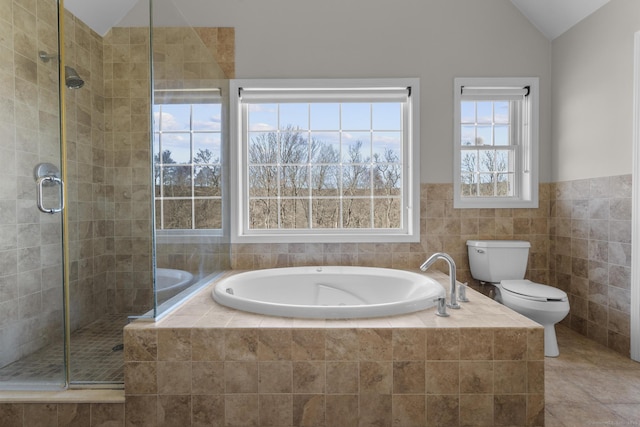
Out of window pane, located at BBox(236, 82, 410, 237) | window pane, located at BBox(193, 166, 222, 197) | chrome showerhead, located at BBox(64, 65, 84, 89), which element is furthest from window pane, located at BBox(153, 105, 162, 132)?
window pane, located at BBox(236, 82, 410, 237)

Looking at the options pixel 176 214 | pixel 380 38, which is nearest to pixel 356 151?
pixel 380 38

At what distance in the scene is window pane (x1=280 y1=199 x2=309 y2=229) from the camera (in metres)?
2.90

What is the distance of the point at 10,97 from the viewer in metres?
1.93

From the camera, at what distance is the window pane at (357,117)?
286 centimetres

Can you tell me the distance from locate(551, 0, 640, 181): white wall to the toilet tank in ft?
2.20

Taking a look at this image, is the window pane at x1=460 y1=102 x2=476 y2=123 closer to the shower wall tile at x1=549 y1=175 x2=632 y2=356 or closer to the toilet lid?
the shower wall tile at x1=549 y1=175 x2=632 y2=356

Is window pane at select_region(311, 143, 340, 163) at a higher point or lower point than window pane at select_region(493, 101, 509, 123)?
lower

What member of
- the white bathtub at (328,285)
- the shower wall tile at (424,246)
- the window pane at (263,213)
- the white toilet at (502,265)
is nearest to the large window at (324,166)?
the window pane at (263,213)

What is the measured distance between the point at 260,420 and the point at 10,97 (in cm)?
220

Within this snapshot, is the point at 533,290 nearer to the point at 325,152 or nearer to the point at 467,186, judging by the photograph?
the point at 467,186

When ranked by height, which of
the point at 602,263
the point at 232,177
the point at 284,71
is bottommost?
the point at 602,263

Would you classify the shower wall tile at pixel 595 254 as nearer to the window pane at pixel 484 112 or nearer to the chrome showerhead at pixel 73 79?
the window pane at pixel 484 112

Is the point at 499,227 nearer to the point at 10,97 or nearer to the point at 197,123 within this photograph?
the point at 197,123

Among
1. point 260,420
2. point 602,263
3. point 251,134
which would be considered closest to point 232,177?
point 251,134
